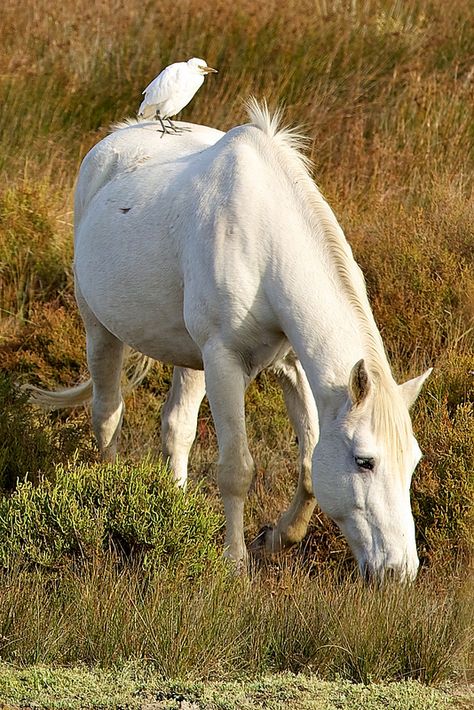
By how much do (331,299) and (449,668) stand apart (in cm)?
142

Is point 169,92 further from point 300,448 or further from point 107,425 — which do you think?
point 300,448

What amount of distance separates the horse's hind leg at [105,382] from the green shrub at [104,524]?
4.99 ft

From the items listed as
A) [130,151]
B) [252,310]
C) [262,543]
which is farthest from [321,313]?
[130,151]

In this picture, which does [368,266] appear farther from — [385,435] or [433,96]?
[385,435]

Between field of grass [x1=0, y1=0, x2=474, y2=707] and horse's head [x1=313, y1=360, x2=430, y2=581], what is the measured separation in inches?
5.6

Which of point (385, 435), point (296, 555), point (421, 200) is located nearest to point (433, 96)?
point (421, 200)

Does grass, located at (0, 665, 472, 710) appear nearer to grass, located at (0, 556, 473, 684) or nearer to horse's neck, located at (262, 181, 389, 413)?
grass, located at (0, 556, 473, 684)

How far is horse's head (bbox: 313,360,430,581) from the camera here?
13.2 ft

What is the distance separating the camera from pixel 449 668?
12.5 ft

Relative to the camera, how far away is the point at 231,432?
186 inches

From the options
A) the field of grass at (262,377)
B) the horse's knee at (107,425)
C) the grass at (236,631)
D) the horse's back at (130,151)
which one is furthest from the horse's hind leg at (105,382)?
the grass at (236,631)

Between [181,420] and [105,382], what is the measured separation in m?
0.51

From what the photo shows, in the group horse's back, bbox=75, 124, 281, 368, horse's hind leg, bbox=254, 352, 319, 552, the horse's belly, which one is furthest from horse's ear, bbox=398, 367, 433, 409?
the horse's belly

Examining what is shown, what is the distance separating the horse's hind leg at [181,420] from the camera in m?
6.04
